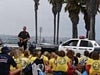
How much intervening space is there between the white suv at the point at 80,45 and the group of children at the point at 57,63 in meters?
10.2

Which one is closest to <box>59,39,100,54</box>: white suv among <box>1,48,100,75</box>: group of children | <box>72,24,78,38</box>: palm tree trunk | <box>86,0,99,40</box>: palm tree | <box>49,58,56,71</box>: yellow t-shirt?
<box>86,0,99,40</box>: palm tree

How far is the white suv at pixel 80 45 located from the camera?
29531mm

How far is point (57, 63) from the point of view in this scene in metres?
16.9

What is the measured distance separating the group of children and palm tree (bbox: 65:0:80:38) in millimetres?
28227

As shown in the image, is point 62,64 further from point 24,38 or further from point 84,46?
point 84,46

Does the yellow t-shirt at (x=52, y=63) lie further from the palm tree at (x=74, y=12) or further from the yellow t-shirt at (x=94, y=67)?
the palm tree at (x=74, y=12)

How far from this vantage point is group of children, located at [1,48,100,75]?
13.9 m

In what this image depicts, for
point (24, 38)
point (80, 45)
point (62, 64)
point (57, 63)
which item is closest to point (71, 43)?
point (80, 45)

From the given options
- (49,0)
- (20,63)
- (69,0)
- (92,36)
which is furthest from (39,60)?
(49,0)

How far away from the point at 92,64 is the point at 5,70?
3.67m

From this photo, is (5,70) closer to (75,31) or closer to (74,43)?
(74,43)

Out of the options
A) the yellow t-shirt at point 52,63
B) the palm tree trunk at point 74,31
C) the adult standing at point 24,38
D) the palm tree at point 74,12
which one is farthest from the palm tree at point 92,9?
the yellow t-shirt at point 52,63

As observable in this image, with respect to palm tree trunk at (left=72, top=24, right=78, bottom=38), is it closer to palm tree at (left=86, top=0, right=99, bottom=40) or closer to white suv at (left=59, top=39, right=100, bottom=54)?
palm tree at (left=86, top=0, right=99, bottom=40)

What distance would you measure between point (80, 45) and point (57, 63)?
13440 millimetres
